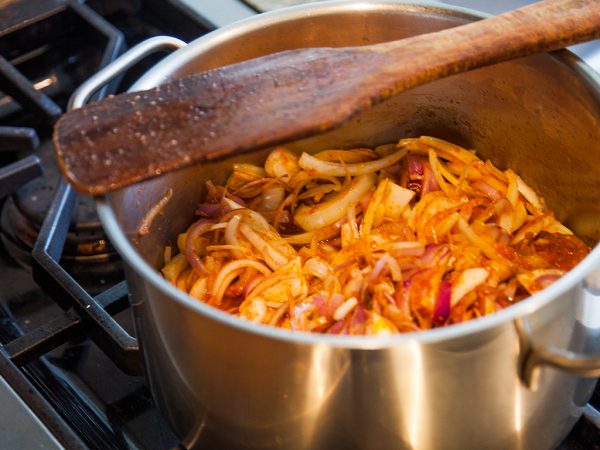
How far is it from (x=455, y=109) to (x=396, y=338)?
601 mm

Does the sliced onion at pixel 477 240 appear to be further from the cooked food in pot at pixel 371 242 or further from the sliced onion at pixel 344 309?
the sliced onion at pixel 344 309

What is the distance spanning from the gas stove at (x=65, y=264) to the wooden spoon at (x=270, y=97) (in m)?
0.30

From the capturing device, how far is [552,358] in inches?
29.2

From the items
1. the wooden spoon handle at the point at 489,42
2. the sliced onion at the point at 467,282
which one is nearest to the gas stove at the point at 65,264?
the sliced onion at the point at 467,282

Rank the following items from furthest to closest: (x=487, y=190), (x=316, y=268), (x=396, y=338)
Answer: (x=487, y=190)
(x=316, y=268)
(x=396, y=338)

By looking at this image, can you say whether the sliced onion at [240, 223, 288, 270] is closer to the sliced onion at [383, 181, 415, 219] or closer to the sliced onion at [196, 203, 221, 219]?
the sliced onion at [196, 203, 221, 219]

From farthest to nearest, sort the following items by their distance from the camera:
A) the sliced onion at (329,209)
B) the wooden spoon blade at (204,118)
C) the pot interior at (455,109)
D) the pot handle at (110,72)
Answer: the sliced onion at (329,209) → the pot interior at (455,109) → the pot handle at (110,72) → the wooden spoon blade at (204,118)

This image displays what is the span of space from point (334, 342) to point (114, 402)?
52 cm

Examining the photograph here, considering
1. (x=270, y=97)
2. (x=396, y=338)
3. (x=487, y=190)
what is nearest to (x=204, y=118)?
(x=270, y=97)

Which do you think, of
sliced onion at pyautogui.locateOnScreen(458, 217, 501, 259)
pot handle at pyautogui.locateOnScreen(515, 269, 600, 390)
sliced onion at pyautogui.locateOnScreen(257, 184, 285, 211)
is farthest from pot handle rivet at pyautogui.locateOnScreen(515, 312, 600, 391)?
sliced onion at pyautogui.locateOnScreen(257, 184, 285, 211)

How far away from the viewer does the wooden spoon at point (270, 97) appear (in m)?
0.85

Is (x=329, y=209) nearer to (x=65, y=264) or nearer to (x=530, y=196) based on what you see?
(x=530, y=196)

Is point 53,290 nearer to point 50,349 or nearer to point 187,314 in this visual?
point 50,349

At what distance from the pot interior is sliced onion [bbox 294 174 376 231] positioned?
0.12 m
